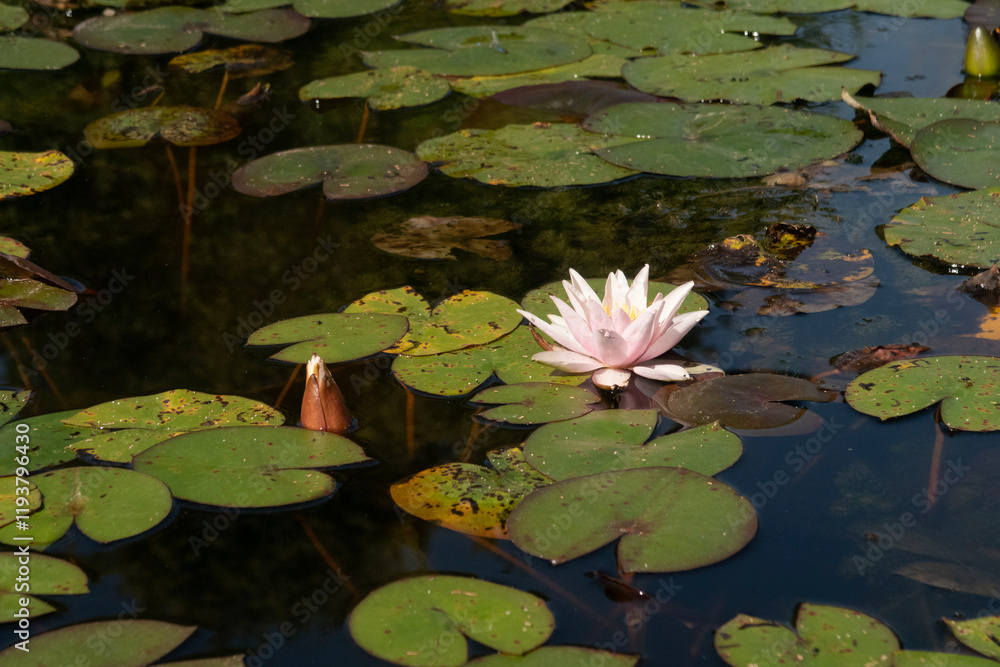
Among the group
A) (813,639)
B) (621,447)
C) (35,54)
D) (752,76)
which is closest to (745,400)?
(621,447)

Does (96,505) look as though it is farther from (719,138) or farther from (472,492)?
(719,138)

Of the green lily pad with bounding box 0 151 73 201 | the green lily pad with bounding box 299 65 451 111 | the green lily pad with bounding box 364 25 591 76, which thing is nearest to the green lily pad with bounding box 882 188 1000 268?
the green lily pad with bounding box 364 25 591 76

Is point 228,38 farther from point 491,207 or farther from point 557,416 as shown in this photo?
point 557,416

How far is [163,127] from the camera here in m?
4.39

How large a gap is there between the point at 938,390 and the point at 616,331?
0.92 m

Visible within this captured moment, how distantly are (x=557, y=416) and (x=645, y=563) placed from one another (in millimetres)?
613

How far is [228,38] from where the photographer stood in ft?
19.5

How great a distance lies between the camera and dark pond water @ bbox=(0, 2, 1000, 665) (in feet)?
5.85

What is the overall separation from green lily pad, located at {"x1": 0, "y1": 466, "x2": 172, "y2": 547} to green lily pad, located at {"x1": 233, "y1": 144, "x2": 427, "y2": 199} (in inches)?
74.2

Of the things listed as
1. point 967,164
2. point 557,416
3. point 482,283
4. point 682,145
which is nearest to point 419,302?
point 482,283

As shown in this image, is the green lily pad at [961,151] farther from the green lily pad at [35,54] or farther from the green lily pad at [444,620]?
the green lily pad at [35,54]

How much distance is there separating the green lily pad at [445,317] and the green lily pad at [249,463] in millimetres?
520

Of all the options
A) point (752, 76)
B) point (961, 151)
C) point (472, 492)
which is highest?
point (752, 76)

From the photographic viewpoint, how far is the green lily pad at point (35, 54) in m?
5.31
